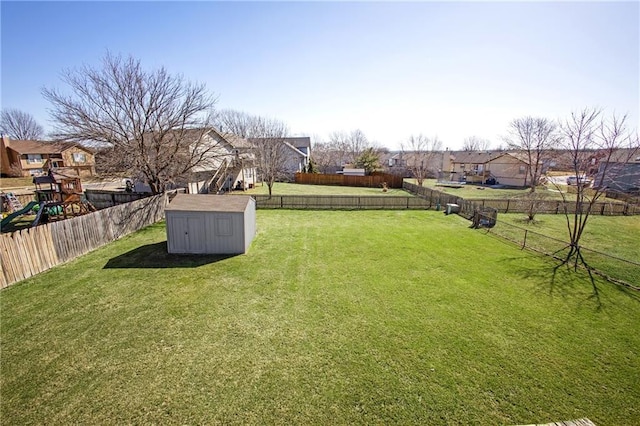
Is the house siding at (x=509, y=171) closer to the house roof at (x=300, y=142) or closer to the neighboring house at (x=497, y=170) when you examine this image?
the neighboring house at (x=497, y=170)

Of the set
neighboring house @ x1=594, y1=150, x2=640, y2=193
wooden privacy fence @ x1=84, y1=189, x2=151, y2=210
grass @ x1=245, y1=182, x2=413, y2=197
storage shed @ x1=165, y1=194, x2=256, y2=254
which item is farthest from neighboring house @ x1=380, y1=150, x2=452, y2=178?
storage shed @ x1=165, y1=194, x2=256, y2=254

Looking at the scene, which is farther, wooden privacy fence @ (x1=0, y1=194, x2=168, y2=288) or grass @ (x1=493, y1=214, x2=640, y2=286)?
grass @ (x1=493, y1=214, x2=640, y2=286)

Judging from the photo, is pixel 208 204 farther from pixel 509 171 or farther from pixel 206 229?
pixel 509 171

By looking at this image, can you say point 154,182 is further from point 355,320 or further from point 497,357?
point 497,357

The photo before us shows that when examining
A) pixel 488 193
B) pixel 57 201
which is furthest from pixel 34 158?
pixel 488 193

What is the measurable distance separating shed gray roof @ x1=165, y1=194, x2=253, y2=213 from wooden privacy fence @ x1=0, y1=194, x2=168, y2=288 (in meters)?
3.70

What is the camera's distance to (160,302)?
330 inches

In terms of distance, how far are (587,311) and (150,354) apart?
38.9 ft

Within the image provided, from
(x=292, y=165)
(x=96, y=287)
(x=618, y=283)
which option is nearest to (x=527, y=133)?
(x=618, y=283)

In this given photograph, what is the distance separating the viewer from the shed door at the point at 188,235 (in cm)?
1226

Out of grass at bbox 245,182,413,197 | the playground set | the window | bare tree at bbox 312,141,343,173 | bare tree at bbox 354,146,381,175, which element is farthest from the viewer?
bare tree at bbox 312,141,343,173

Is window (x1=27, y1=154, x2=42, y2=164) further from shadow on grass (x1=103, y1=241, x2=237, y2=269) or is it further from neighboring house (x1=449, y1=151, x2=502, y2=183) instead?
neighboring house (x1=449, y1=151, x2=502, y2=183)

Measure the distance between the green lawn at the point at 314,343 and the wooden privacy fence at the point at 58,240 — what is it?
2.00 feet

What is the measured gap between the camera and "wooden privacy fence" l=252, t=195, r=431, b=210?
911 inches
